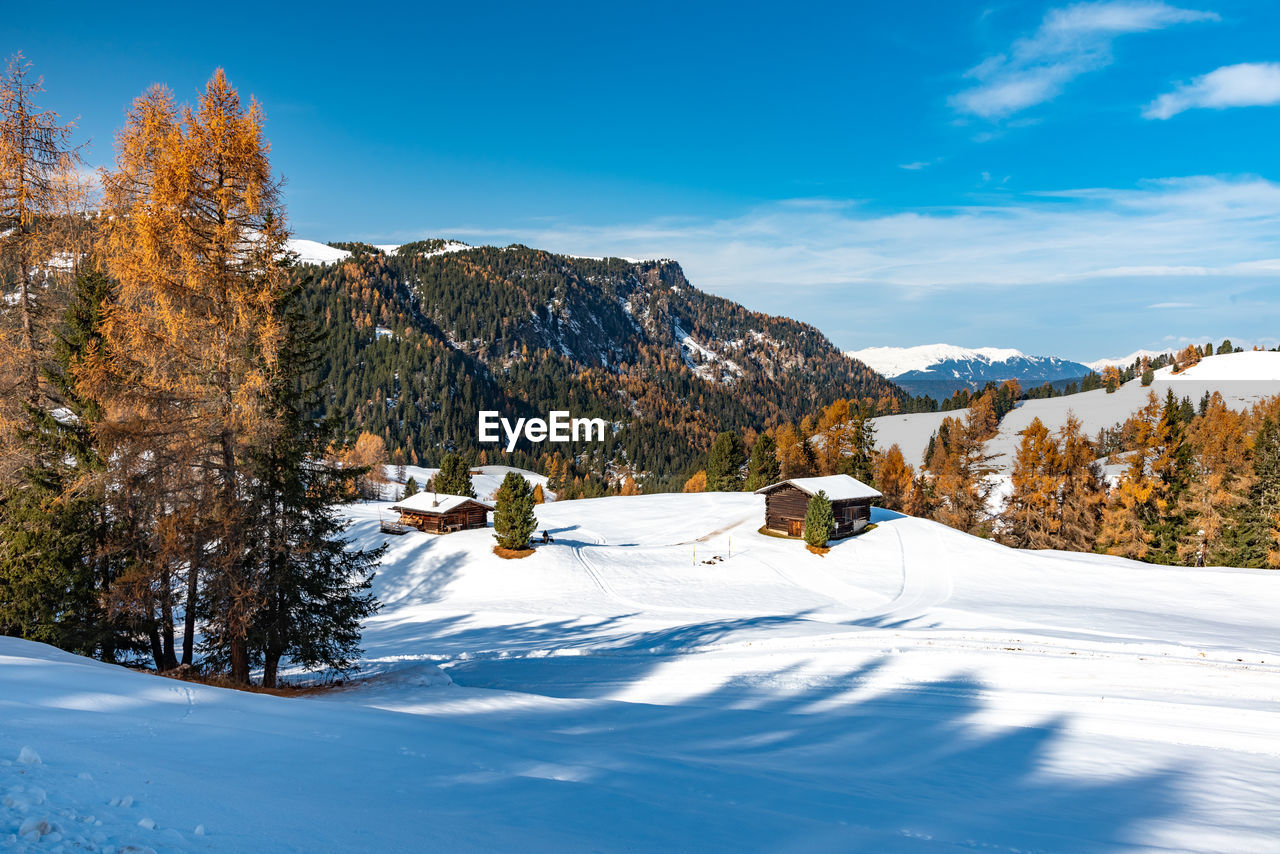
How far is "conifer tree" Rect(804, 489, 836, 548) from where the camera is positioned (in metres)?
41.8

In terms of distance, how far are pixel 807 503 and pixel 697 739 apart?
1458 inches

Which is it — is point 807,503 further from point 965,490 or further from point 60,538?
point 60,538

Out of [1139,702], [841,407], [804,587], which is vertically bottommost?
[804,587]

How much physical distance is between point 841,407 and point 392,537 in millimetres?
50893

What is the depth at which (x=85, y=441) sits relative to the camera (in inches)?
601

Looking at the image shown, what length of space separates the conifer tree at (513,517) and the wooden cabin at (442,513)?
23.6 feet

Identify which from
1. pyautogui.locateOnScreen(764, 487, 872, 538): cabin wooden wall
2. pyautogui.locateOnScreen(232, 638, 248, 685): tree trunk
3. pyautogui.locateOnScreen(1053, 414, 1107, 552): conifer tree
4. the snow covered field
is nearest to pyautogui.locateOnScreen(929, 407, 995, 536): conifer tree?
pyautogui.locateOnScreen(1053, 414, 1107, 552): conifer tree

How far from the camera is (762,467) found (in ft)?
242

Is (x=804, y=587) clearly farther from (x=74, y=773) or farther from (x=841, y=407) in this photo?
(x=841, y=407)

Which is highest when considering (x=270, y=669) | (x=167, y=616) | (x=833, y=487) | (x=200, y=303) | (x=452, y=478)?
(x=200, y=303)

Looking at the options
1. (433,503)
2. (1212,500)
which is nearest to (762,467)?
(1212,500)

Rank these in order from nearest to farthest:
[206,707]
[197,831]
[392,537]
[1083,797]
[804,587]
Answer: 1. [197,831]
2. [206,707]
3. [1083,797]
4. [804,587]
5. [392,537]

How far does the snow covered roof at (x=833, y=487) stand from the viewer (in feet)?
149

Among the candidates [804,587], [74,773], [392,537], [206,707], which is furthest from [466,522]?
[74,773]
